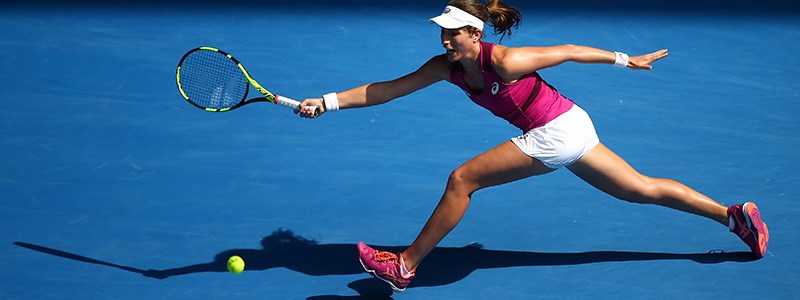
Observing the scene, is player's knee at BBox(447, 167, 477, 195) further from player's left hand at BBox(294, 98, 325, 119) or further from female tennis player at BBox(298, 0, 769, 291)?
player's left hand at BBox(294, 98, 325, 119)

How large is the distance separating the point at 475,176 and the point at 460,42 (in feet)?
2.00

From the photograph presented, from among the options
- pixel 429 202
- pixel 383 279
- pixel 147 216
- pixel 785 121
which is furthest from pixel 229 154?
pixel 785 121

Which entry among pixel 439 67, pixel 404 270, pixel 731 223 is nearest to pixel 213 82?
pixel 439 67

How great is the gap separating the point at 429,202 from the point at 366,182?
0.41 m

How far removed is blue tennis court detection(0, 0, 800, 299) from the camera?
5.64m

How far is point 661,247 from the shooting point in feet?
19.3

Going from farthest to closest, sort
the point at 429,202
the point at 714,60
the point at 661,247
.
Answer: the point at 714,60 → the point at 429,202 → the point at 661,247

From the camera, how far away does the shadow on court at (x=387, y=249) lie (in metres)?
5.64

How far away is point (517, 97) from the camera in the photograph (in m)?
5.29

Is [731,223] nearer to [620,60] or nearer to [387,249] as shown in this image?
[620,60]

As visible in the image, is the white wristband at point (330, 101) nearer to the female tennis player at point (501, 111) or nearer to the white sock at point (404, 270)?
the female tennis player at point (501, 111)

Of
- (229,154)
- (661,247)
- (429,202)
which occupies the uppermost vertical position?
(229,154)

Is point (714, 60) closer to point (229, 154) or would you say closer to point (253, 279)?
point (229, 154)

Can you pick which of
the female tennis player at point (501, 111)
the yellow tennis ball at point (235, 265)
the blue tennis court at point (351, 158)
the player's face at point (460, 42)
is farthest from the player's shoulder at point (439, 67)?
the yellow tennis ball at point (235, 265)
